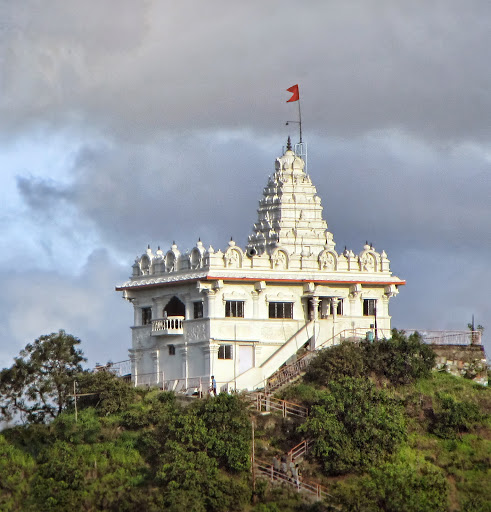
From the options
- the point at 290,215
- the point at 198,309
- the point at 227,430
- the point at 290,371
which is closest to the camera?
the point at 227,430

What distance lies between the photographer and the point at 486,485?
88625 millimetres

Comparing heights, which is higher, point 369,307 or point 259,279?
point 259,279

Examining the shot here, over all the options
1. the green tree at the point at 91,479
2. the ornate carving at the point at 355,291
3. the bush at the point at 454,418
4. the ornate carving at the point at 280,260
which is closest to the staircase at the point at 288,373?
the ornate carving at the point at 355,291

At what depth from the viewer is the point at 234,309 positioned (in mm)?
100438

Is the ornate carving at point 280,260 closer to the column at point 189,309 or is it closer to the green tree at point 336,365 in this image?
the column at point 189,309

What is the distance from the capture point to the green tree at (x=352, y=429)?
88.9 metres

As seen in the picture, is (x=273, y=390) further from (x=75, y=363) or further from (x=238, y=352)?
(x=75, y=363)

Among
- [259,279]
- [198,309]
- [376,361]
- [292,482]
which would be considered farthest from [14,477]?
[376,361]

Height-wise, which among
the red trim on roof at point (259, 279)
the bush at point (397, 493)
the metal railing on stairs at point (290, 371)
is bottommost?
the bush at point (397, 493)

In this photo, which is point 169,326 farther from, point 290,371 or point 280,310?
point 290,371

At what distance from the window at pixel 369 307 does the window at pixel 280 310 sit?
16.8 feet

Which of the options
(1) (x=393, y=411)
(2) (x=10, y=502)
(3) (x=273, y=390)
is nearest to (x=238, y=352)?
(3) (x=273, y=390)

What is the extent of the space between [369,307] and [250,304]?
8007mm

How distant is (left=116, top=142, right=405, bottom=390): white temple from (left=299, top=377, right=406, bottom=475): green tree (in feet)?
25.4
